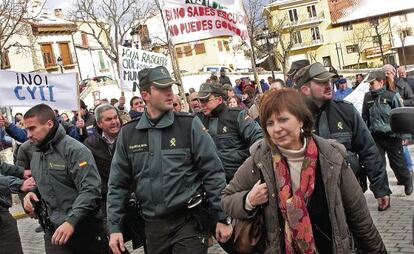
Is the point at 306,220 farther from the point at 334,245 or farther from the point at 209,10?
the point at 209,10

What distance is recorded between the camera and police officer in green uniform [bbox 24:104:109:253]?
14.8 ft

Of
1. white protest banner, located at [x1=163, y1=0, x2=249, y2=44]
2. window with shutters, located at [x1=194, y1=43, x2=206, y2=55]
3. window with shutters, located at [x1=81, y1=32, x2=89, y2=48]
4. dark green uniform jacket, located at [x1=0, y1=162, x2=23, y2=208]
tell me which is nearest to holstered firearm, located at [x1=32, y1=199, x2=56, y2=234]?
dark green uniform jacket, located at [x1=0, y1=162, x2=23, y2=208]

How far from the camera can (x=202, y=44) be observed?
6925cm

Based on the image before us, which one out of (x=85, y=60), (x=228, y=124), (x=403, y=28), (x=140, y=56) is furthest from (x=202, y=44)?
(x=228, y=124)

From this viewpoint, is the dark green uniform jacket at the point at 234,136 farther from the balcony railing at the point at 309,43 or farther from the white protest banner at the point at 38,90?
the balcony railing at the point at 309,43

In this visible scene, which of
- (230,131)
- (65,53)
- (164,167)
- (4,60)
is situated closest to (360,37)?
(65,53)

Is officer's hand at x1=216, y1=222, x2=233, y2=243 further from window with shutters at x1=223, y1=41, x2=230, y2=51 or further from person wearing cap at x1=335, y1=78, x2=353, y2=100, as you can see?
window with shutters at x1=223, y1=41, x2=230, y2=51

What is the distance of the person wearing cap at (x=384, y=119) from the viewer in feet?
25.0

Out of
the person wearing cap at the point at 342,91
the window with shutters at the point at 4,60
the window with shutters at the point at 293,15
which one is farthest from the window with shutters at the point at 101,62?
the person wearing cap at the point at 342,91

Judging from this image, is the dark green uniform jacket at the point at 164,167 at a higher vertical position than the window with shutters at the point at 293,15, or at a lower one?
lower

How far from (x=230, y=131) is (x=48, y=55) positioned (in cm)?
4826

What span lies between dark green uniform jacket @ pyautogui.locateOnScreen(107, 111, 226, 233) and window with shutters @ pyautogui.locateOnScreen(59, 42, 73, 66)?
5049 cm

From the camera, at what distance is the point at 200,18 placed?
970 cm

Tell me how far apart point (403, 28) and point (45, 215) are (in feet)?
219
